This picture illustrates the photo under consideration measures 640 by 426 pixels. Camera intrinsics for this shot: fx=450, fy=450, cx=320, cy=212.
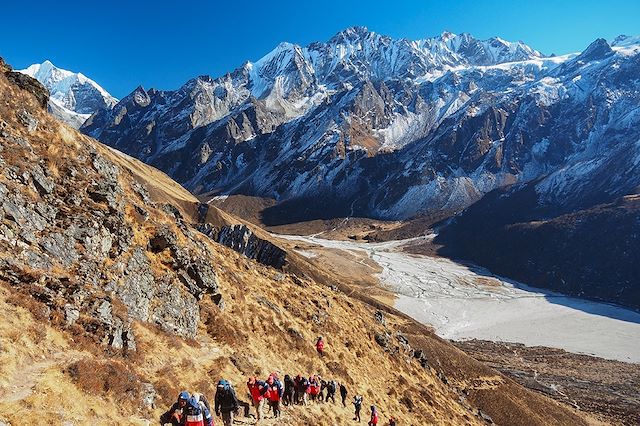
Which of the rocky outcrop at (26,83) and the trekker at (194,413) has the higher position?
the rocky outcrop at (26,83)

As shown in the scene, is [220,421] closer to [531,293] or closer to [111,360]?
[111,360]

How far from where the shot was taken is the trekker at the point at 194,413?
52.8ft

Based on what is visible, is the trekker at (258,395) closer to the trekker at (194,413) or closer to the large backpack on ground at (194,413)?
the trekker at (194,413)

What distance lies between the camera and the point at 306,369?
34312 millimetres

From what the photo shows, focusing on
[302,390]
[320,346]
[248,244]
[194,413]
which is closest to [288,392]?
[302,390]

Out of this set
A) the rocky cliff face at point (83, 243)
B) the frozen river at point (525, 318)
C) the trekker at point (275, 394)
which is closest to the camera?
the rocky cliff face at point (83, 243)

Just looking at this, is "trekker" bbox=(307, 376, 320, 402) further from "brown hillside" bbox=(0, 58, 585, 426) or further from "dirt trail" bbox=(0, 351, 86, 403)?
"dirt trail" bbox=(0, 351, 86, 403)

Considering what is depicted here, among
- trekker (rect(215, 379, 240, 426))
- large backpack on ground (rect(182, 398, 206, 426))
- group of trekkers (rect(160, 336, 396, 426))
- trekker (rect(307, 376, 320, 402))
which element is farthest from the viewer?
trekker (rect(307, 376, 320, 402))

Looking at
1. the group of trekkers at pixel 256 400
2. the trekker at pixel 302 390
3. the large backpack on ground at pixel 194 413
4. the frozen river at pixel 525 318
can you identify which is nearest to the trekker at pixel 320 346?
the group of trekkers at pixel 256 400

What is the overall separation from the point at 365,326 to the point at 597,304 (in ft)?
550

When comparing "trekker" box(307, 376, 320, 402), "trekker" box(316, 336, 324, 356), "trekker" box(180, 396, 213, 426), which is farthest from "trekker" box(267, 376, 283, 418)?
"trekker" box(316, 336, 324, 356)

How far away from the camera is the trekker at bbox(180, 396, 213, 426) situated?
16094 mm

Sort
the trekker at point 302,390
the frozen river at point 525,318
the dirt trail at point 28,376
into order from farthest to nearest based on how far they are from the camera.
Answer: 1. the frozen river at point 525,318
2. the trekker at point 302,390
3. the dirt trail at point 28,376

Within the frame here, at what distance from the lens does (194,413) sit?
16.1 meters
